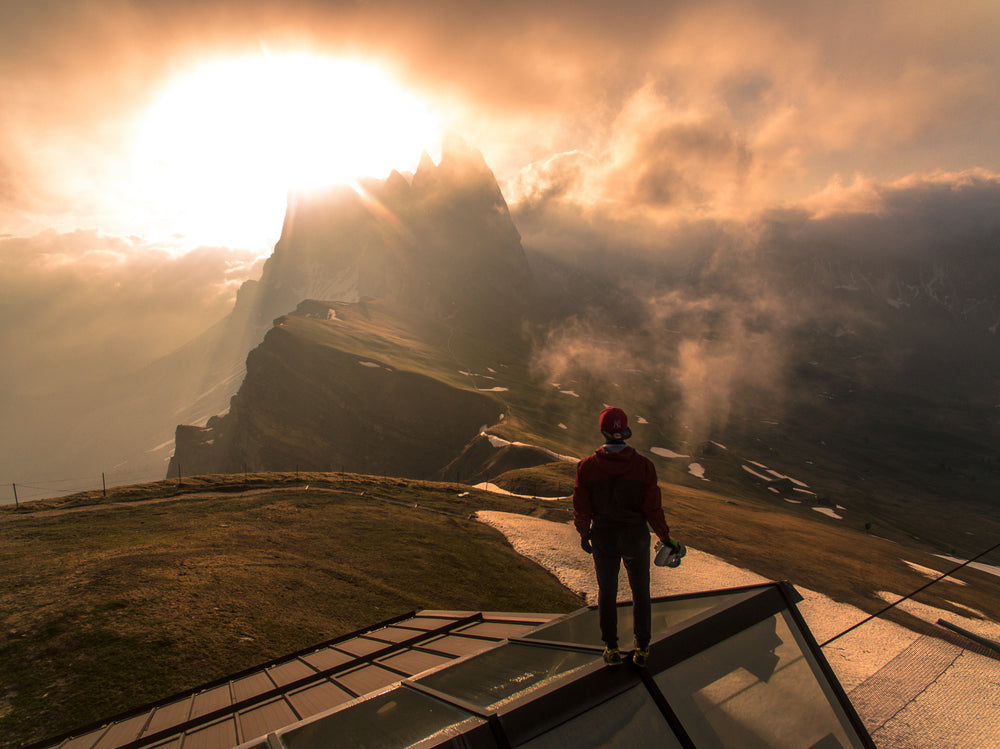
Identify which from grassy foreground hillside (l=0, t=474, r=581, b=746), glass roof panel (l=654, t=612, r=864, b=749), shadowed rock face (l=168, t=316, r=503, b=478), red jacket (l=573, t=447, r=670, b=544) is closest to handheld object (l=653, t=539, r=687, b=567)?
red jacket (l=573, t=447, r=670, b=544)

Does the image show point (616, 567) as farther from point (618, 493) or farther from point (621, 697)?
point (621, 697)

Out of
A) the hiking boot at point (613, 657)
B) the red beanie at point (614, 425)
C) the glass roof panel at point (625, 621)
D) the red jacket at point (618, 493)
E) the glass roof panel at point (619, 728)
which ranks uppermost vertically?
the red beanie at point (614, 425)

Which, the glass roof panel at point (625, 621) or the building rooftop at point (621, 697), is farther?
the glass roof panel at point (625, 621)

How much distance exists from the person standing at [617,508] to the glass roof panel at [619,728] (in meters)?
1.63

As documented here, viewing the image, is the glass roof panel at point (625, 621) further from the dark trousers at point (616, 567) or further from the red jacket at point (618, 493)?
the red jacket at point (618, 493)

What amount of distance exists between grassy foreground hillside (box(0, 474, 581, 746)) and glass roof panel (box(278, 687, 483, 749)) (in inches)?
571

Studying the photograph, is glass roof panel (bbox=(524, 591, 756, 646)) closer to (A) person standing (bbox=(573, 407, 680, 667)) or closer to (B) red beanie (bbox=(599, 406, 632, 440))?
(A) person standing (bbox=(573, 407, 680, 667))

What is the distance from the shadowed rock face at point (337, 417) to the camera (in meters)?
130

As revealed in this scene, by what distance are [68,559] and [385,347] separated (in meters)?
159

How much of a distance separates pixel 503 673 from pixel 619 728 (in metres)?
2.00

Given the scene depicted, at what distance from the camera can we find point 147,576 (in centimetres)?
2462

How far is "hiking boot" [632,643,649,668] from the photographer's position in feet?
19.8

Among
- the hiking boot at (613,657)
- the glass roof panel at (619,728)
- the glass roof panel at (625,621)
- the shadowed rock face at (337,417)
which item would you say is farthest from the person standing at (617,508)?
the shadowed rock face at (337,417)

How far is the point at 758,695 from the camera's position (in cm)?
645
